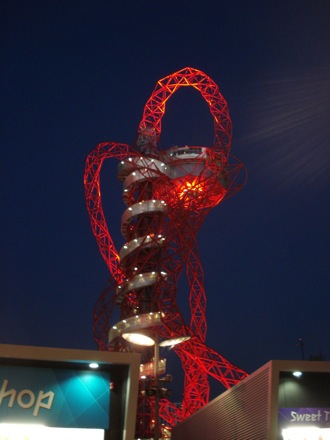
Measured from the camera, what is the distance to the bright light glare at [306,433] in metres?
17.4

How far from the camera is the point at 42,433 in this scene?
16109 mm

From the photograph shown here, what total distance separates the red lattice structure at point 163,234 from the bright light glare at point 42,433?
62.2ft

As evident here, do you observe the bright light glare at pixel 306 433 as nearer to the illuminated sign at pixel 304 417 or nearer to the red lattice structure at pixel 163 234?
the illuminated sign at pixel 304 417

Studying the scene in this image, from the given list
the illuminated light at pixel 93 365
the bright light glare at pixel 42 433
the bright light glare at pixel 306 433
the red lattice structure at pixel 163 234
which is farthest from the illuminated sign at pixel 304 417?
the red lattice structure at pixel 163 234

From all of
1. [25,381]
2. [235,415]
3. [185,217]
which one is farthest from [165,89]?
[25,381]

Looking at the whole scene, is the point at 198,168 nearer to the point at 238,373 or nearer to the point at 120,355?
the point at 238,373

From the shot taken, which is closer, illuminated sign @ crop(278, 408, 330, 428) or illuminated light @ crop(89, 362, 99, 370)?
illuminated light @ crop(89, 362, 99, 370)

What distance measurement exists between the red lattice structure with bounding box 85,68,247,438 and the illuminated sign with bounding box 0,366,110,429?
61.1 ft

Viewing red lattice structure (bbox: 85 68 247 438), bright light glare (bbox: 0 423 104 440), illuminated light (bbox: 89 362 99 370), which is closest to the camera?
bright light glare (bbox: 0 423 104 440)

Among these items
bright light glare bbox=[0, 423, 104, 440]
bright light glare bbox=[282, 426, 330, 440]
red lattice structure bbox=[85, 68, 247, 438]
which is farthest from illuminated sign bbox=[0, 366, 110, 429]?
red lattice structure bbox=[85, 68, 247, 438]

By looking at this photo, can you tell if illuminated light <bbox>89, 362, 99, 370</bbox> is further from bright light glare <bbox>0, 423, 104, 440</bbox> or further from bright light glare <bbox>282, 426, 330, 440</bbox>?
bright light glare <bbox>282, 426, 330, 440</bbox>

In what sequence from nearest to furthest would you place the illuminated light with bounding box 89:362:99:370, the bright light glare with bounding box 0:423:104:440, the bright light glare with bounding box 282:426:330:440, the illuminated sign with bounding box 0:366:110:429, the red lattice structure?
the bright light glare with bounding box 0:423:104:440, the illuminated sign with bounding box 0:366:110:429, the illuminated light with bounding box 89:362:99:370, the bright light glare with bounding box 282:426:330:440, the red lattice structure

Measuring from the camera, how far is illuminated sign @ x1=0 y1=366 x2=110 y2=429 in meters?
16.1

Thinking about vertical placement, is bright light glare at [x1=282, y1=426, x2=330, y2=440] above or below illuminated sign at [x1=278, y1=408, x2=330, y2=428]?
below
